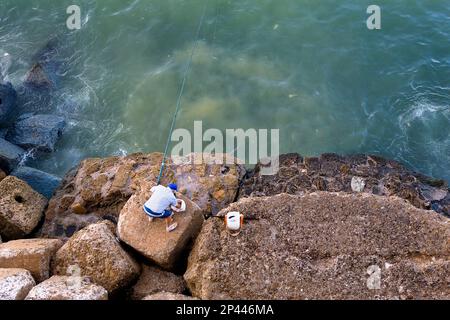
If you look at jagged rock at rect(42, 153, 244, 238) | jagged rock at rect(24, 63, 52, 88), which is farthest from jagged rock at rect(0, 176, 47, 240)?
jagged rock at rect(24, 63, 52, 88)

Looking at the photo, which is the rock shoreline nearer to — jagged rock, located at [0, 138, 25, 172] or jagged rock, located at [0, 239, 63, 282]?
jagged rock, located at [0, 239, 63, 282]

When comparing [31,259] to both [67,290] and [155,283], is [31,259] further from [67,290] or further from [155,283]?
[155,283]

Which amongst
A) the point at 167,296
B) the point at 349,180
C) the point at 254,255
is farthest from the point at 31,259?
the point at 349,180

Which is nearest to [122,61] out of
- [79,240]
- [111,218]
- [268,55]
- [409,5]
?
[268,55]

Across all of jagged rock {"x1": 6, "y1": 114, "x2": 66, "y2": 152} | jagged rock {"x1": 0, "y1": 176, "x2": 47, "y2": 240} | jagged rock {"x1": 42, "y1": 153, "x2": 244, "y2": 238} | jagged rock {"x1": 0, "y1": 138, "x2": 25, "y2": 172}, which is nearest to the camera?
jagged rock {"x1": 0, "y1": 176, "x2": 47, "y2": 240}

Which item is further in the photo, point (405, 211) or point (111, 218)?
point (111, 218)

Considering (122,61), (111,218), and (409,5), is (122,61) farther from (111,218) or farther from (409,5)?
(409,5)
